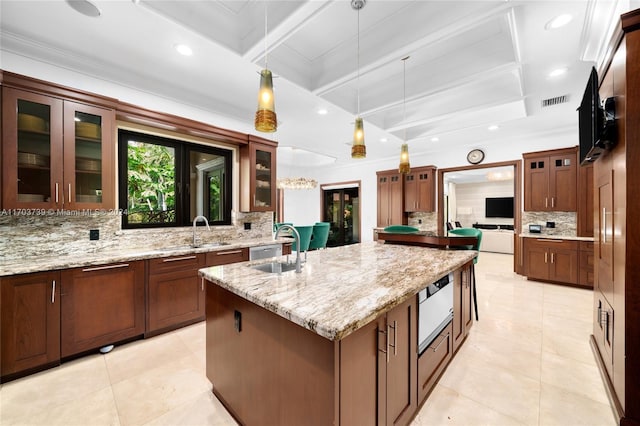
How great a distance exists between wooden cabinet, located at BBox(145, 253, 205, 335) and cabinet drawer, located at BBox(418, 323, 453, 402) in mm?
2289

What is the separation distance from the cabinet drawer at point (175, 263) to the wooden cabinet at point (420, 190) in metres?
4.92

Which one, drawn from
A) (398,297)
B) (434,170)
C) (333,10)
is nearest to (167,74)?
(333,10)

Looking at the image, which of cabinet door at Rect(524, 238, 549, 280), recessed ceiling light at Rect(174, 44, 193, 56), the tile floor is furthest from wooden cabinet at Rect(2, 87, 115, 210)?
cabinet door at Rect(524, 238, 549, 280)

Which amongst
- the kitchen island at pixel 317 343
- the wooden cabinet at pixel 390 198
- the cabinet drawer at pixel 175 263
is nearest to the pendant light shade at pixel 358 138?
the kitchen island at pixel 317 343

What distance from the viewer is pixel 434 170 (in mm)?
5938

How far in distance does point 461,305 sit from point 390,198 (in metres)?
4.40

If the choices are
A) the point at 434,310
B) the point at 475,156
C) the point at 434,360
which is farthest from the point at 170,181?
the point at 475,156

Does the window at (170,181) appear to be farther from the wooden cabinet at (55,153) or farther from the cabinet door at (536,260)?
the cabinet door at (536,260)

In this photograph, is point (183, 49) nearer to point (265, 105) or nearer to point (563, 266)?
point (265, 105)

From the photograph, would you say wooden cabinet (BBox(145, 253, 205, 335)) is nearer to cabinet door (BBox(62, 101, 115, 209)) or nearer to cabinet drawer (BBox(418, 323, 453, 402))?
cabinet door (BBox(62, 101, 115, 209))

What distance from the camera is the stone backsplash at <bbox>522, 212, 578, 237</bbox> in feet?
15.0

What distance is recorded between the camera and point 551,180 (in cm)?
454

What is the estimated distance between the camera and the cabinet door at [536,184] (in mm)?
4594

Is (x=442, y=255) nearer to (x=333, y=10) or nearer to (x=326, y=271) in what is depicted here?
(x=326, y=271)
